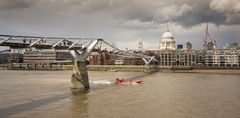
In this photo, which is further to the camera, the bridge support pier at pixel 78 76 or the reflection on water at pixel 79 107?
the bridge support pier at pixel 78 76

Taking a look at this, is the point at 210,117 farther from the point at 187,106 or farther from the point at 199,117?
the point at 187,106

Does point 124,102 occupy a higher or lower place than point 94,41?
lower

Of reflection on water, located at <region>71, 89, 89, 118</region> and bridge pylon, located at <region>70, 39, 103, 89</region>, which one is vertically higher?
bridge pylon, located at <region>70, 39, 103, 89</region>

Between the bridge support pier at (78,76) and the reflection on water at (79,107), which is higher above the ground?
the bridge support pier at (78,76)

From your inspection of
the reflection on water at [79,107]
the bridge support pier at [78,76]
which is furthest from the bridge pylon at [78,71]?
the reflection on water at [79,107]

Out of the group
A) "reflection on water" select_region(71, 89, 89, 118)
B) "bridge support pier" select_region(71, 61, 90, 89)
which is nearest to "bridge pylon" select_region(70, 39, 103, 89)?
"bridge support pier" select_region(71, 61, 90, 89)

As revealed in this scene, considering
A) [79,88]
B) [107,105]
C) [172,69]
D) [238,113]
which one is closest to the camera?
[238,113]

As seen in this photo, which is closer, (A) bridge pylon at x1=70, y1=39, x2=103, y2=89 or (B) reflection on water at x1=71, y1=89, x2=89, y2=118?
(B) reflection on water at x1=71, y1=89, x2=89, y2=118

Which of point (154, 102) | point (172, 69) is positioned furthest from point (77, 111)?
point (172, 69)

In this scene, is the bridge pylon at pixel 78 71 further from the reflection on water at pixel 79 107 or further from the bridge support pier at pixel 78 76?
the reflection on water at pixel 79 107

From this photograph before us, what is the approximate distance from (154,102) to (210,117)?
12601 millimetres

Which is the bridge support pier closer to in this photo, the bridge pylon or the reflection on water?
the bridge pylon

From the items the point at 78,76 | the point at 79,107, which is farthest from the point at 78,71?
the point at 79,107

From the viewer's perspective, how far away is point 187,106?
42062 millimetres
